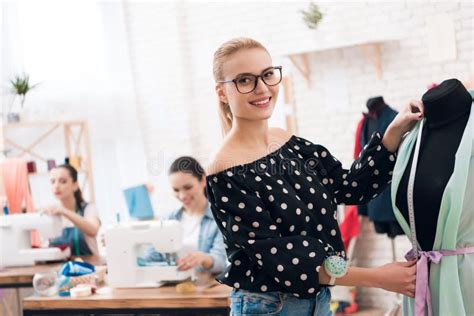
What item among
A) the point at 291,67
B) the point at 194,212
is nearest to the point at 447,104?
the point at 194,212

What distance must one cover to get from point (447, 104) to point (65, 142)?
395 cm

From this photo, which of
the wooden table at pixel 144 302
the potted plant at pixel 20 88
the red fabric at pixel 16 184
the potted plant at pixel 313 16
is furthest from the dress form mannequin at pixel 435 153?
the potted plant at pixel 20 88

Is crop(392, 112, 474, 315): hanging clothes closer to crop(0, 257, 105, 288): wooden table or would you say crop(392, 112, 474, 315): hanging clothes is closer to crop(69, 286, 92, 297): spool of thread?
crop(69, 286, 92, 297): spool of thread

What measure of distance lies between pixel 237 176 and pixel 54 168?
3155 mm

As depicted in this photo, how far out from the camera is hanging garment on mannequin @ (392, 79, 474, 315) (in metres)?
1.78

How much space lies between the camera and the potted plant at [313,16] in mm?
5097

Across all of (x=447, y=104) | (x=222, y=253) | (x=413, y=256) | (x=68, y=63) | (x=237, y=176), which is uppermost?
(x=68, y=63)

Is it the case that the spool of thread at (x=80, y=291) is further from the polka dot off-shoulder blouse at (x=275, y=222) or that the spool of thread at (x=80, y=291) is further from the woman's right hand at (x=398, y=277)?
the woman's right hand at (x=398, y=277)

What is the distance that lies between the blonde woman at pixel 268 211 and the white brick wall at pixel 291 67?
9.82 feet

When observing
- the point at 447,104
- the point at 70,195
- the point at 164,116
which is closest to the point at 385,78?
the point at 164,116

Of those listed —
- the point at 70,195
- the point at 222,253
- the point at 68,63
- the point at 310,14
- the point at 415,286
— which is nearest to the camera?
the point at 415,286

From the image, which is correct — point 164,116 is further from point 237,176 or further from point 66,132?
point 237,176

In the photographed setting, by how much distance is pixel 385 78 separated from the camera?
5.00 meters

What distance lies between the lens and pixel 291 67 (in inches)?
211
